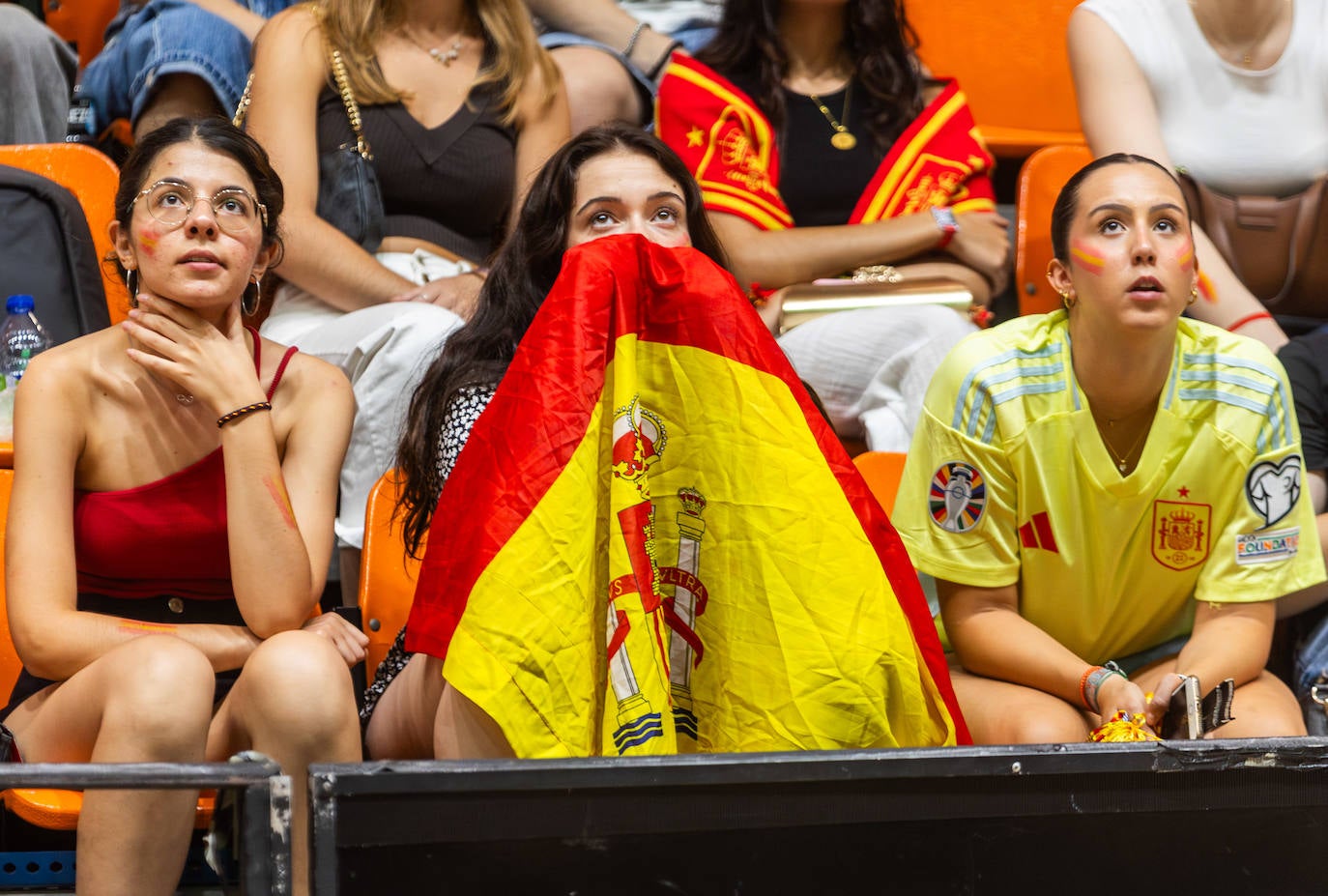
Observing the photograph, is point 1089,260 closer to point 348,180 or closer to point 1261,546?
point 1261,546

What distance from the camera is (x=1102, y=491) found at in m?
1.95

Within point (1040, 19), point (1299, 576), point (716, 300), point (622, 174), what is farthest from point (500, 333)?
point (1040, 19)

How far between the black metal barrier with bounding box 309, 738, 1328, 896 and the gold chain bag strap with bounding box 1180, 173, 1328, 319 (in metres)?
1.69

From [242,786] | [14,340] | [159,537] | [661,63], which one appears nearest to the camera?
[242,786]

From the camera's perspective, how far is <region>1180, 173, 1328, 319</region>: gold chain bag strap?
277 cm

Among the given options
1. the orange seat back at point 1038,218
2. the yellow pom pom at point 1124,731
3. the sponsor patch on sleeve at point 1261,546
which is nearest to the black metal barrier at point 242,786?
the yellow pom pom at point 1124,731

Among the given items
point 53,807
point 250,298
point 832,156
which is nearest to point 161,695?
point 53,807

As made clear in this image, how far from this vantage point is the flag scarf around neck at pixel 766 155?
2.80 metres

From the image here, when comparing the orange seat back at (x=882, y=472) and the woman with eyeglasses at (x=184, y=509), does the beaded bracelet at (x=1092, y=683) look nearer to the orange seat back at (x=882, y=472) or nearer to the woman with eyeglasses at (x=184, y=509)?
the orange seat back at (x=882, y=472)

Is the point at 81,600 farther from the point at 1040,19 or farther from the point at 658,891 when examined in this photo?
the point at 1040,19

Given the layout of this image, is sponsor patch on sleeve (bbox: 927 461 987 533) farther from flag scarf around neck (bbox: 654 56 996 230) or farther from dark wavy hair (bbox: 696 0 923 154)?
dark wavy hair (bbox: 696 0 923 154)

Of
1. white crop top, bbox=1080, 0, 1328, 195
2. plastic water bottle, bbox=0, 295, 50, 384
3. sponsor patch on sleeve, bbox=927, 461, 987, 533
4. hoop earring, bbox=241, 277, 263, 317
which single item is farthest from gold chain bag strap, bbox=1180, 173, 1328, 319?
plastic water bottle, bbox=0, 295, 50, 384

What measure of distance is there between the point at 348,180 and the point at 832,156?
3.03 ft

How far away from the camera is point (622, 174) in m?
2.03
